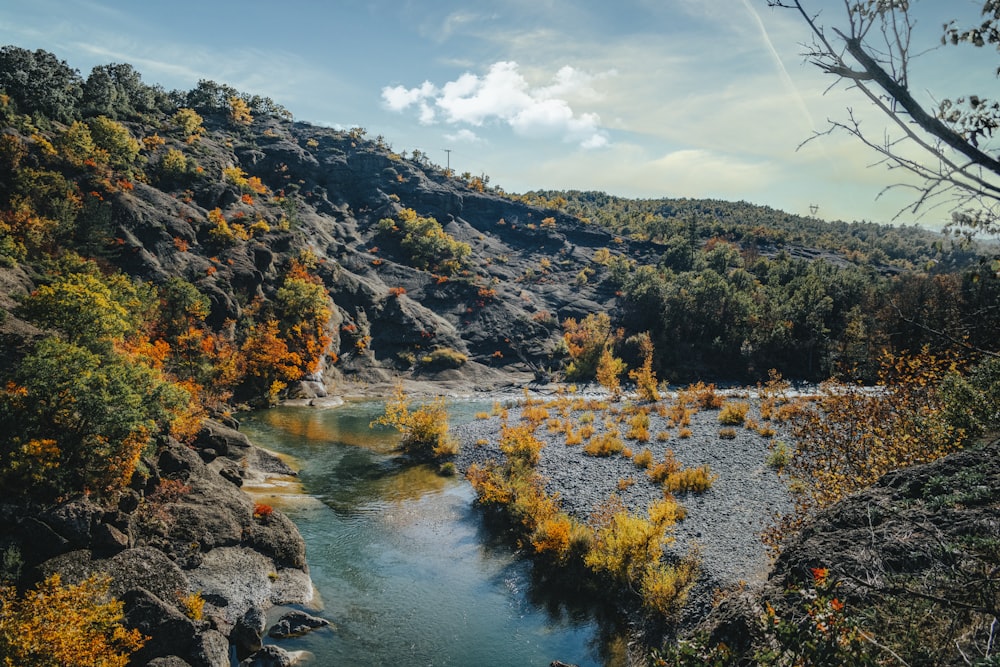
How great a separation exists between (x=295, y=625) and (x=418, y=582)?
5.60 m

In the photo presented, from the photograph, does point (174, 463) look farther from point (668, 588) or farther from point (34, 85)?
point (34, 85)

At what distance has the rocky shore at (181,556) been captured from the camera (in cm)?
1587

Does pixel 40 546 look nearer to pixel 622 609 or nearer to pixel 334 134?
pixel 622 609

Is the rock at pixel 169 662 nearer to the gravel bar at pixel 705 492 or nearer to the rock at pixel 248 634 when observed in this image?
the rock at pixel 248 634

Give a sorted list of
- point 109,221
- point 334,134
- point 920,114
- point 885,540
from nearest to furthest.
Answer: point 920,114 < point 885,540 < point 109,221 < point 334,134

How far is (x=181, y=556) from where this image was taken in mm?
20125

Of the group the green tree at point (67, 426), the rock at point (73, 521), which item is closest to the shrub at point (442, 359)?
the green tree at point (67, 426)

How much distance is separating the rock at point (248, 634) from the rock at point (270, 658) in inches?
13.2

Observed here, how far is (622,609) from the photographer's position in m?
20.0

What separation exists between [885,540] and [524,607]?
48.6 feet

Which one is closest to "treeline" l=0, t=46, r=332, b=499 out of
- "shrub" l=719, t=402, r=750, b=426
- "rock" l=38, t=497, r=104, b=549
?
"rock" l=38, t=497, r=104, b=549

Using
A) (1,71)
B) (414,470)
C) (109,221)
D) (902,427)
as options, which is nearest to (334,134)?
(1,71)

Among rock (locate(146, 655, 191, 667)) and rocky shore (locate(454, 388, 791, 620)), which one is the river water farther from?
rocky shore (locate(454, 388, 791, 620))

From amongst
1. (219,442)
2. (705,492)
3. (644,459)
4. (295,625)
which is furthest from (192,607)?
(644,459)
